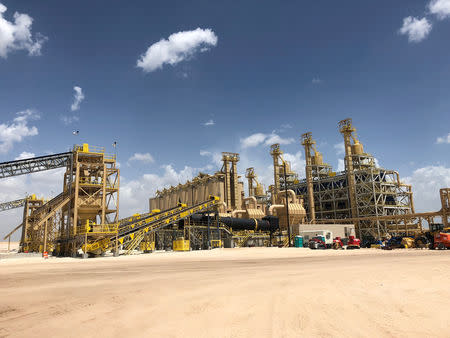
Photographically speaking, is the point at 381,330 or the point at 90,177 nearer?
the point at 381,330

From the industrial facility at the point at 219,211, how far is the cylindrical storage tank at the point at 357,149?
214 millimetres

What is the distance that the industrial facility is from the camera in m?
33.5

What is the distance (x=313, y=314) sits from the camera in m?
5.42

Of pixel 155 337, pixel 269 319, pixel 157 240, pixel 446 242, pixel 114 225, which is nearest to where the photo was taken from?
pixel 155 337

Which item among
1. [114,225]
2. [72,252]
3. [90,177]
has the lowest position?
[72,252]

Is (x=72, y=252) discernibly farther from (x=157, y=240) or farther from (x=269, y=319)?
(x=269, y=319)

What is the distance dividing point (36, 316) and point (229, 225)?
38.4 metres

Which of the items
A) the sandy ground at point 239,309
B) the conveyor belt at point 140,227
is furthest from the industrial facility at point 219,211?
the sandy ground at point 239,309

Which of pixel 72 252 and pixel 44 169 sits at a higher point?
pixel 44 169

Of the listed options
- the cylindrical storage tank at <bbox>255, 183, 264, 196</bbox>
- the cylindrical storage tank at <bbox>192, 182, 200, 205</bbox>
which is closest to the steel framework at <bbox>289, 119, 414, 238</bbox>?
the cylindrical storage tank at <bbox>255, 183, 264, 196</bbox>

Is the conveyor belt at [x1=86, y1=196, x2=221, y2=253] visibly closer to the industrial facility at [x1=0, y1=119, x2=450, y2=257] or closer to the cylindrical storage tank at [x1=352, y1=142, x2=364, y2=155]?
the industrial facility at [x1=0, y1=119, x2=450, y2=257]

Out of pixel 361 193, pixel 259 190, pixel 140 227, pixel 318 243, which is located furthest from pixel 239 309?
pixel 259 190

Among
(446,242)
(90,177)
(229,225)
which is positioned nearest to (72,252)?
(90,177)

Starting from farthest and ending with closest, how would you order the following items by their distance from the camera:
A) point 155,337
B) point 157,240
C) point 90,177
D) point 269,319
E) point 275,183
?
point 275,183 → point 157,240 → point 90,177 → point 269,319 → point 155,337
